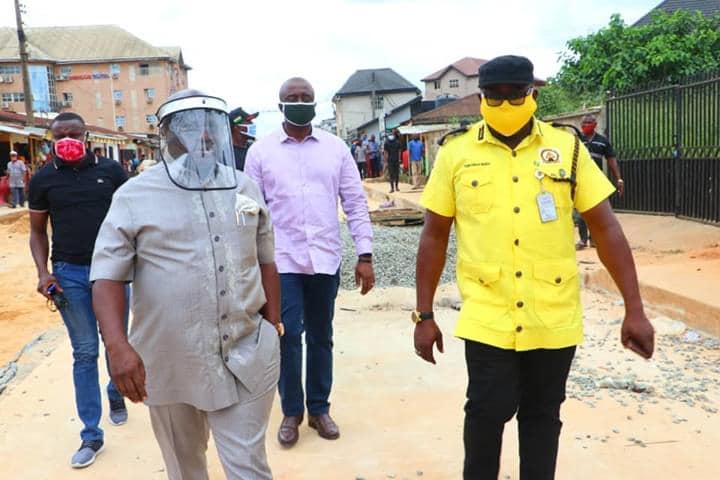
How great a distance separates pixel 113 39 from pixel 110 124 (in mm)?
9849

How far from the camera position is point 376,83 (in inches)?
3039

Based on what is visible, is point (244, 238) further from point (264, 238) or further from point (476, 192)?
point (476, 192)

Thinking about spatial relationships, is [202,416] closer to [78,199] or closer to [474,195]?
[474,195]

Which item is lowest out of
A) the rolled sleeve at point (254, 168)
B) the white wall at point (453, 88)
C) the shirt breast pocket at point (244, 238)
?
the shirt breast pocket at point (244, 238)

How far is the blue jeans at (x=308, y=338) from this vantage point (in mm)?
4000

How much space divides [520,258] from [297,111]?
182 cm

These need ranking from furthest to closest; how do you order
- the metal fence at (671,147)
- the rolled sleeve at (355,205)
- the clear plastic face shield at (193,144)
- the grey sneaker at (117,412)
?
1. the metal fence at (671,147)
2. the grey sneaker at (117,412)
3. the rolled sleeve at (355,205)
4. the clear plastic face shield at (193,144)

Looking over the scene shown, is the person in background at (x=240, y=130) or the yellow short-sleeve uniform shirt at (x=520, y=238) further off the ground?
the person in background at (x=240, y=130)

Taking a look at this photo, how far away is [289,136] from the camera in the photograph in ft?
13.4

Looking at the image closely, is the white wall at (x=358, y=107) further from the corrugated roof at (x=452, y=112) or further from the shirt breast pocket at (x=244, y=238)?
the shirt breast pocket at (x=244, y=238)

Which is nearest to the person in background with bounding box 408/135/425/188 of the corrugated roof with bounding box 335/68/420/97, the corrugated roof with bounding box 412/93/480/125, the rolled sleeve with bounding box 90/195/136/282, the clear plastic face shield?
the corrugated roof with bounding box 412/93/480/125

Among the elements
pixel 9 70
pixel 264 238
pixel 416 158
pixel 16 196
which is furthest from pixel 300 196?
pixel 9 70

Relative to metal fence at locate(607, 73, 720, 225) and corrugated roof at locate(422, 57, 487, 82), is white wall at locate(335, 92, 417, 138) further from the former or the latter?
metal fence at locate(607, 73, 720, 225)

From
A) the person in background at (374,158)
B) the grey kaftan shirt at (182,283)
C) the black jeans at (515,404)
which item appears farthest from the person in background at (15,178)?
the black jeans at (515,404)
